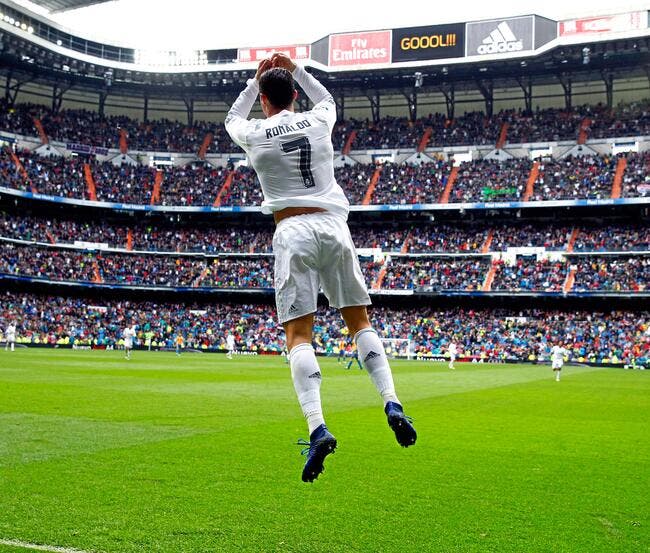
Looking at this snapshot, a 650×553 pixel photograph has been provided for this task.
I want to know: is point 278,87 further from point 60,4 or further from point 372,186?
point 60,4

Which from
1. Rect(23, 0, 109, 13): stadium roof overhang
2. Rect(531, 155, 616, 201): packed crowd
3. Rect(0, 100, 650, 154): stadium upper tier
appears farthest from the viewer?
Rect(0, 100, 650, 154): stadium upper tier

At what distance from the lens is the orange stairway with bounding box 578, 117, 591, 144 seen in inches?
2491

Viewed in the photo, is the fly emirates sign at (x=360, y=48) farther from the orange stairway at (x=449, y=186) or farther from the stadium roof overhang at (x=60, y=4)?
the stadium roof overhang at (x=60, y=4)

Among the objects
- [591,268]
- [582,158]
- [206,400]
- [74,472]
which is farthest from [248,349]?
[74,472]

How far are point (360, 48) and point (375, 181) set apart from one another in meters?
11.6

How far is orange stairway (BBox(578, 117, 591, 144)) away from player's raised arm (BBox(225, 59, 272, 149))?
62.4 m

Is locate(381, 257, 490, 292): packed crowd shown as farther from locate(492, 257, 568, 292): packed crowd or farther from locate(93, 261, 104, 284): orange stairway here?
locate(93, 261, 104, 284): orange stairway

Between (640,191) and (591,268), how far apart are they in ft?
22.8

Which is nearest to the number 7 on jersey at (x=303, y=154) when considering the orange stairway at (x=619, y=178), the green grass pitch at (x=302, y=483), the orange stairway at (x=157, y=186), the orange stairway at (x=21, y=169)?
the green grass pitch at (x=302, y=483)

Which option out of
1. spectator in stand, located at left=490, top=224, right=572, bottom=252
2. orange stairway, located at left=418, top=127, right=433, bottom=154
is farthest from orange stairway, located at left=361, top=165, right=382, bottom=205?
spectator in stand, located at left=490, top=224, right=572, bottom=252

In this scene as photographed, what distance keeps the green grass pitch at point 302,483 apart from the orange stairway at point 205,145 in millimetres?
57124

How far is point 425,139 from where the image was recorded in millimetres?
69188

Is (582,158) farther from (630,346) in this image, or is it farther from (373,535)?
(373,535)

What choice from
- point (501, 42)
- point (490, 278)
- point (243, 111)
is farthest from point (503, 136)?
point (243, 111)
